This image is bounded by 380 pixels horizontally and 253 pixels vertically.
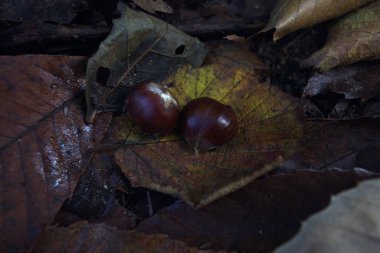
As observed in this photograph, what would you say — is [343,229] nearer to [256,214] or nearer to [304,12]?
[256,214]

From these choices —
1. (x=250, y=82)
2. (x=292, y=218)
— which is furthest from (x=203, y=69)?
(x=292, y=218)

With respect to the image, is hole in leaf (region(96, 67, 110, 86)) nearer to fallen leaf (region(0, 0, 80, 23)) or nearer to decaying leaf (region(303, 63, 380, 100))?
fallen leaf (region(0, 0, 80, 23))

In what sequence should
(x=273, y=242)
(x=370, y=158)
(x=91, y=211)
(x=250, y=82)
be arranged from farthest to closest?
1. (x=250, y=82)
2. (x=370, y=158)
3. (x=91, y=211)
4. (x=273, y=242)

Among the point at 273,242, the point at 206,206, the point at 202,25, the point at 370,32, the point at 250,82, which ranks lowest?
the point at 273,242

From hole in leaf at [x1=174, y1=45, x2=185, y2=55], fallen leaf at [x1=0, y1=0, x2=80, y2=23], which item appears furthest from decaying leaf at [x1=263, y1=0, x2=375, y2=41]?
fallen leaf at [x1=0, y1=0, x2=80, y2=23]

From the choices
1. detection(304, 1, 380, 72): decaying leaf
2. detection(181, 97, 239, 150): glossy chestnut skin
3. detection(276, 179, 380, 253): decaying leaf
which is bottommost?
detection(276, 179, 380, 253): decaying leaf

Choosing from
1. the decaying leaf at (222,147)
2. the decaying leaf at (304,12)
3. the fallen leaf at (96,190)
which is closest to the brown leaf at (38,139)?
the fallen leaf at (96,190)

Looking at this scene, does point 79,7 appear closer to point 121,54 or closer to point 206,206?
point 121,54

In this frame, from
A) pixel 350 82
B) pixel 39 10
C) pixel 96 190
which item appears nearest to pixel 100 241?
pixel 96 190
